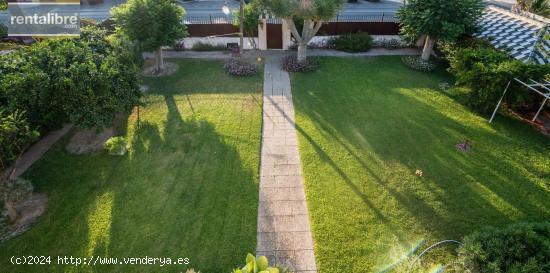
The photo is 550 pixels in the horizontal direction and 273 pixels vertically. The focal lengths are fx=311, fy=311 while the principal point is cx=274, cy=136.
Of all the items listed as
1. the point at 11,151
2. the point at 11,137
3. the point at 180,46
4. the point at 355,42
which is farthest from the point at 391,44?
the point at 11,151

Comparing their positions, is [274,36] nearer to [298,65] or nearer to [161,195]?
[298,65]

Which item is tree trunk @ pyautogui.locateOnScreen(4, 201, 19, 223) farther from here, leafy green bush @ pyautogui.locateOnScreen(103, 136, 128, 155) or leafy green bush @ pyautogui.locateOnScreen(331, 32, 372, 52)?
leafy green bush @ pyautogui.locateOnScreen(331, 32, 372, 52)

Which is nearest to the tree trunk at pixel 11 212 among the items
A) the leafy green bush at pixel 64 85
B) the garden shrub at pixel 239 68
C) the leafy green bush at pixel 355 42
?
the leafy green bush at pixel 64 85

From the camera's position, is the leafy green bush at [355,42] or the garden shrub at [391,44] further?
the garden shrub at [391,44]

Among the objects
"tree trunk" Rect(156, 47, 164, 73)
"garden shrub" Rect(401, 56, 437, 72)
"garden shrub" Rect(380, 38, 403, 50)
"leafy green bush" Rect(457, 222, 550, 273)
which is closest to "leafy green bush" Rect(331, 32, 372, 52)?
"garden shrub" Rect(380, 38, 403, 50)

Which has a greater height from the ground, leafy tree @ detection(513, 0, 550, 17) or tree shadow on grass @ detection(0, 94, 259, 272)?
leafy tree @ detection(513, 0, 550, 17)

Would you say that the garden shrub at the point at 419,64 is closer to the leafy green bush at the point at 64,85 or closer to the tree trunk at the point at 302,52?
the tree trunk at the point at 302,52
